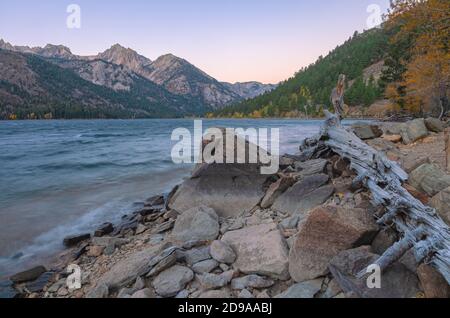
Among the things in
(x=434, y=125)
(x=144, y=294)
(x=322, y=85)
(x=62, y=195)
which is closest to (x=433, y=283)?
(x=144, y=294)

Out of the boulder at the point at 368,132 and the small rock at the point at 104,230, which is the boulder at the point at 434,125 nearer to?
the boulder at the point at 368,132

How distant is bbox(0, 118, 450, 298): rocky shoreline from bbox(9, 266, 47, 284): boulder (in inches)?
0.7

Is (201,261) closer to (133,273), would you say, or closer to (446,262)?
(133,273)

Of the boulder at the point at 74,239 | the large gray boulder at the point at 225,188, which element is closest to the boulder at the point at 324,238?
the large gray boulder at the point at 225,188

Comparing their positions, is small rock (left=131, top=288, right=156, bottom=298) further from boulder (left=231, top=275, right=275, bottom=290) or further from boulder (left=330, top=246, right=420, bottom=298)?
boulder (left=330, top=246, right=420, bottom=298)

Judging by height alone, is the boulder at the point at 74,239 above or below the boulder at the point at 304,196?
below

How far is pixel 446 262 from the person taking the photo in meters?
3.08

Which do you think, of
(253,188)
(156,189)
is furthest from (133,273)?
(156,189)

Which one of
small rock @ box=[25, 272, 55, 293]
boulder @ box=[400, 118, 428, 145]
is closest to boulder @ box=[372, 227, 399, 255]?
small rock @ box=[25, 272, 55, 293]

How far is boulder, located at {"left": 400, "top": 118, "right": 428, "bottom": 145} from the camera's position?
13366 millimetres

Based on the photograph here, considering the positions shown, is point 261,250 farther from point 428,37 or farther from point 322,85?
point 322,85

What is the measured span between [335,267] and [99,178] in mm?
14686

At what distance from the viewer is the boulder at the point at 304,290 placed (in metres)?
3.42

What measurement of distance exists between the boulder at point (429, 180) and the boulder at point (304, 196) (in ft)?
5.30
